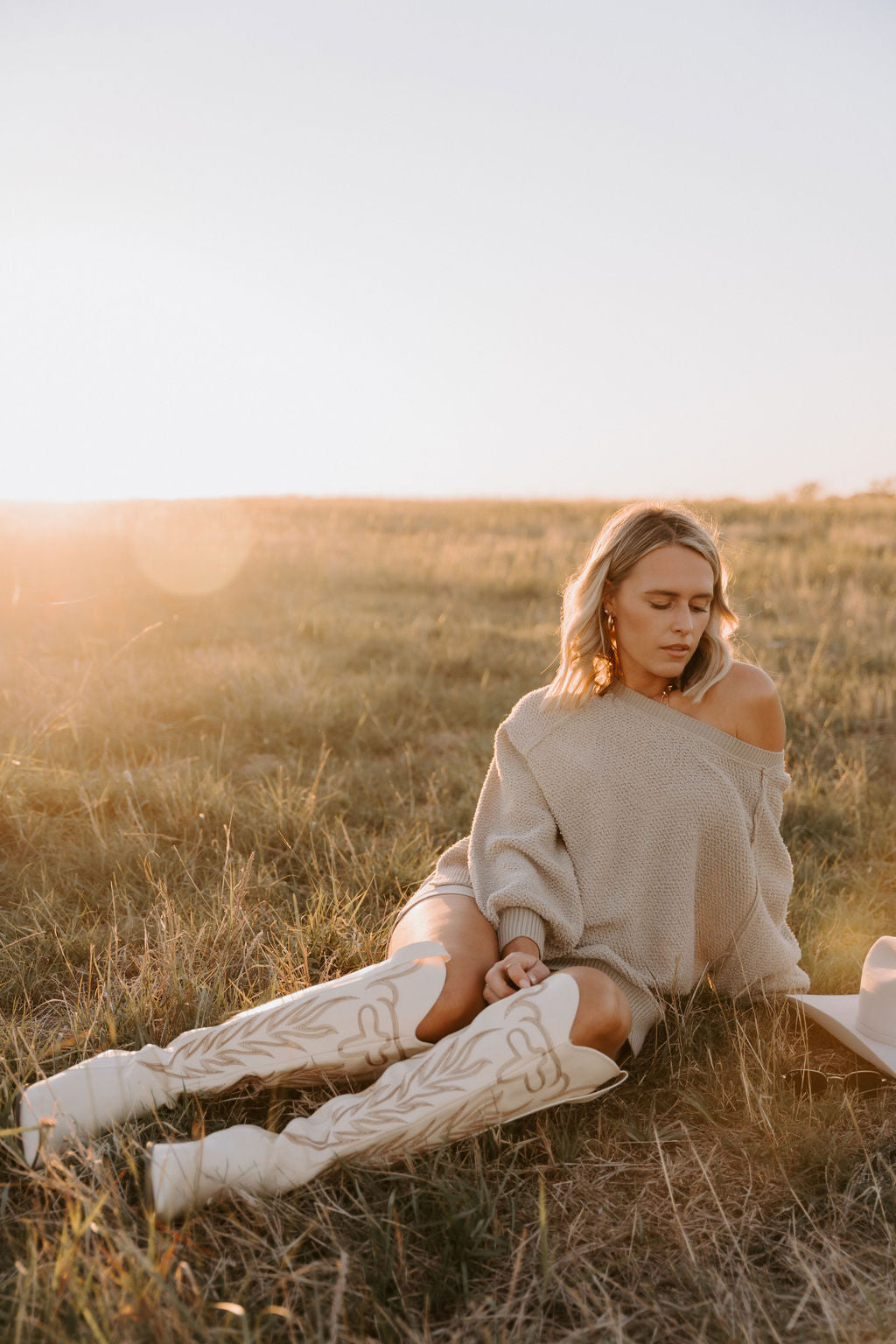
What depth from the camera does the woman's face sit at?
227cm

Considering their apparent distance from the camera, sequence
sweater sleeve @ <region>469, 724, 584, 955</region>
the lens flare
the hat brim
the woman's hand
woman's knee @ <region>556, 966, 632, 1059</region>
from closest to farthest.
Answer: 1. woman's knee @ <region>556, 966, 632, 1059</region>
2. the woman's hand
3. the hat brim
4. sweater sleeve @ <region>469, 724, 584, 955</region>
5. the lens flare

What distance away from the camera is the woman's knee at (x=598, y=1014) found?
6.13 feet

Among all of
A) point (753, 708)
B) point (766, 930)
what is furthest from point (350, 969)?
point (753, 708)

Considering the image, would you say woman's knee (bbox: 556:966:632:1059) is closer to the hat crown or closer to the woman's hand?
the woman's hand

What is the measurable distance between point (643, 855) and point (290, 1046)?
105 centimetres

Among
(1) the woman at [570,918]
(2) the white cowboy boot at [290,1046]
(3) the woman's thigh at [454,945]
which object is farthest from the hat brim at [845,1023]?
(2) the white cowboy boot at [290,1046]

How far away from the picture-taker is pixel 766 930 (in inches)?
93.1

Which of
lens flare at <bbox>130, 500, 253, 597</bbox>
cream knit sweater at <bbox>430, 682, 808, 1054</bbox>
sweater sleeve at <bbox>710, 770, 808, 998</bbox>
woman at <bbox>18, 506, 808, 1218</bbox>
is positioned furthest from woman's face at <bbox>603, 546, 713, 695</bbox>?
lens flare at <bbox>130, 500, 253, 597</bbox>

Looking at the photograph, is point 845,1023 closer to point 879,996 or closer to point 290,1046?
point 879,996

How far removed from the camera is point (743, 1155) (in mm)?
1973

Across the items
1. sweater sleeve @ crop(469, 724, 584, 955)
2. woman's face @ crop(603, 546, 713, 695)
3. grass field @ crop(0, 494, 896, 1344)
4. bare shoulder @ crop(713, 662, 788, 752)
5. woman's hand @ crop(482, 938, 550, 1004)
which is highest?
woman's face @ crop(603, 546, 713, 695)

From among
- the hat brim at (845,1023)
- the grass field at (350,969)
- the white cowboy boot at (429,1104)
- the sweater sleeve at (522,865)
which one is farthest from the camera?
the sweater sleeve at (522,865)

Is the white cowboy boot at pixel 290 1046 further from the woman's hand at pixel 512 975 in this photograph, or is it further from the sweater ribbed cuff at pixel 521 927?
the sweater ribbed cuff at pixel 521 927

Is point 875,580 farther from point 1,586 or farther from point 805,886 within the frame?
point 1,586
